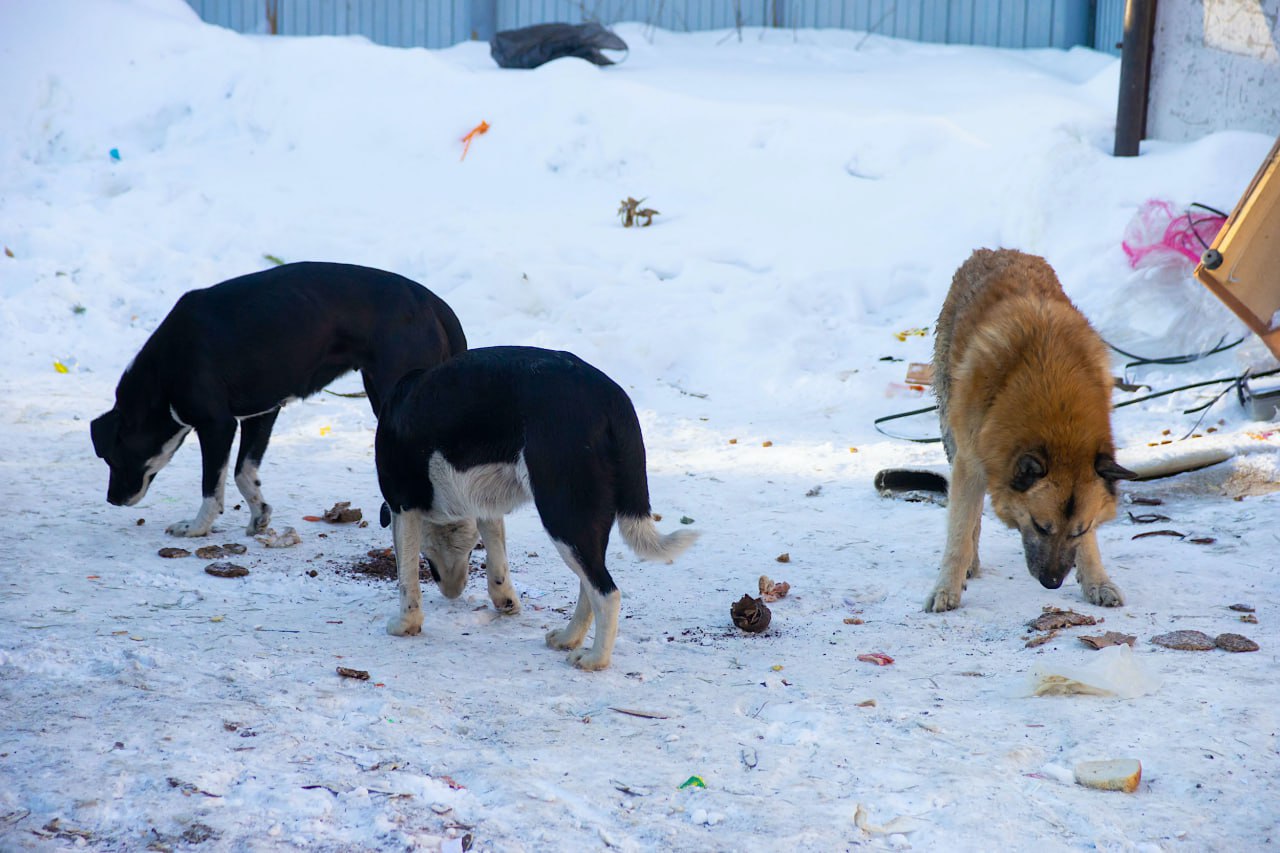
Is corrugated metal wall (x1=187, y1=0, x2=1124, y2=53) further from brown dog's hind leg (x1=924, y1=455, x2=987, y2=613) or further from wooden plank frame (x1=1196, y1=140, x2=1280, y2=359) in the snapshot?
brown dog's hind leg (x1=924, y1=455, x2=987, y2=613)

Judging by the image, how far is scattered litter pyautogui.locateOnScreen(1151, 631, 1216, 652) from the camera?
14.5ft

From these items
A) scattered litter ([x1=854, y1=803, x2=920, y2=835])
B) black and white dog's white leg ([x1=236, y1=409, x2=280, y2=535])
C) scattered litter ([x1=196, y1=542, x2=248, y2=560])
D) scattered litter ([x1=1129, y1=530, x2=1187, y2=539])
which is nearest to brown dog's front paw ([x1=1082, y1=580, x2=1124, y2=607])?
scattered litter ([x1=1129, y1=530, x2=1187, y2=539])

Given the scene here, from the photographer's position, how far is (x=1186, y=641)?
4.46m

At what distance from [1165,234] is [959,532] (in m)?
5.26

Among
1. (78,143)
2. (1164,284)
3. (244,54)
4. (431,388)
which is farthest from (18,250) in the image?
(1164,284)

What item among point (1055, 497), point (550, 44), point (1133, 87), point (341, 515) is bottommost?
point (341, 515)

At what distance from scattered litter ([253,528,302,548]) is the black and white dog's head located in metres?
0.79

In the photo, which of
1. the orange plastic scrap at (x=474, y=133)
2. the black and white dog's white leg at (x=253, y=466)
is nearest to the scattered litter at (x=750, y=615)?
the black and white dog's white leg at (x=253, y=466)

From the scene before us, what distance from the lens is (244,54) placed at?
1446 centimetres

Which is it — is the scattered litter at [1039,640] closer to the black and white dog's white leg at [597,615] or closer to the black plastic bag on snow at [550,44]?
the black and white dog's white leg at [597,615]

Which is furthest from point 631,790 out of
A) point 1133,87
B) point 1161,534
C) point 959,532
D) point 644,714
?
point 1133,87

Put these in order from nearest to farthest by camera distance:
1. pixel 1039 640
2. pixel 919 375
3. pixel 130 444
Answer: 1. pixel 1039 640
2. pixel 130 444
3. pixel 919 375

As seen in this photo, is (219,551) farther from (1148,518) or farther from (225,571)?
(1148,518)

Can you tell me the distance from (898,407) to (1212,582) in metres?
3.66
